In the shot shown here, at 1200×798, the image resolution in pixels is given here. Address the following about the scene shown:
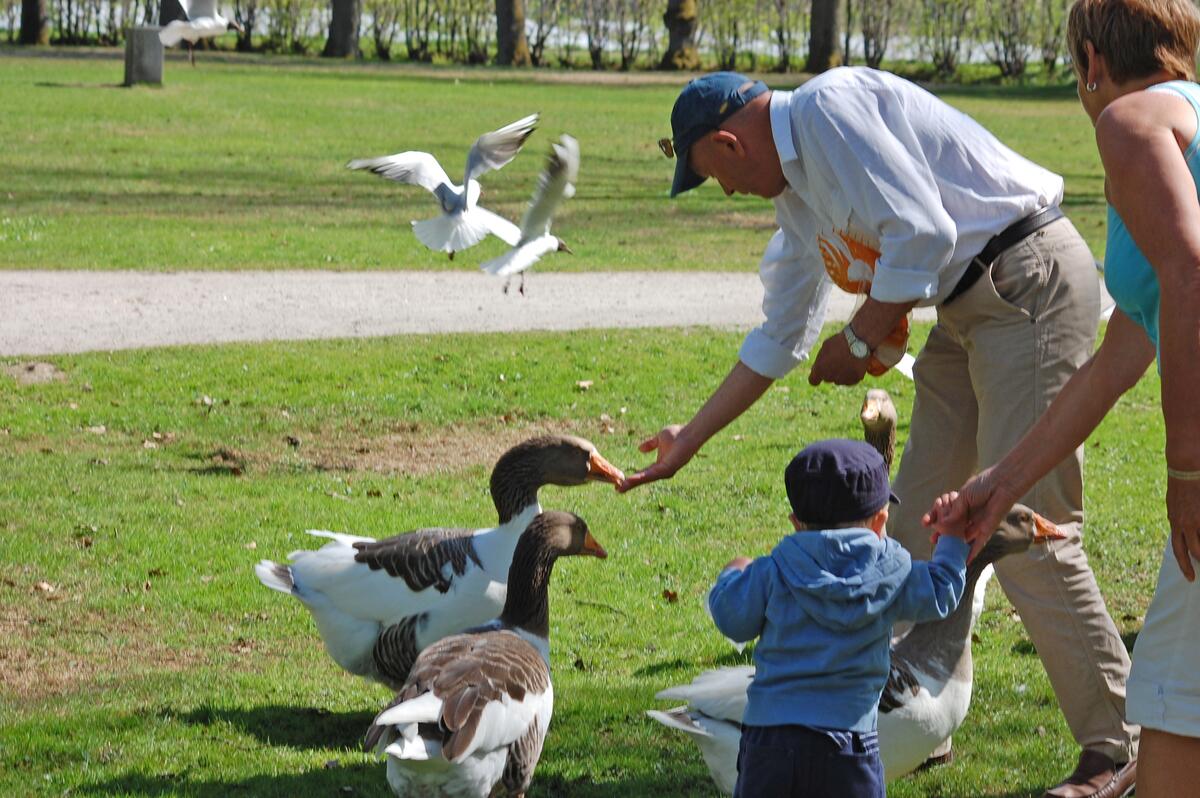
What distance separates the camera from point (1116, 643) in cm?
439

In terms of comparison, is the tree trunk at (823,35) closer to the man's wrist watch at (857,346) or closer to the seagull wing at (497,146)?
the seagull wing at (497,146)

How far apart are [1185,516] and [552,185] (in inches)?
156

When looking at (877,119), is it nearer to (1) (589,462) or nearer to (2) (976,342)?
(2) (976,342)

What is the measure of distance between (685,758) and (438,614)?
105cm

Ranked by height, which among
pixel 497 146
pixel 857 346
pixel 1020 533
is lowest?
pixel 1020 533

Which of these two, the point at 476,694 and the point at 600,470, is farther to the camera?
the point at 600,470

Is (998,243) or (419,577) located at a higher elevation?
(998,243)

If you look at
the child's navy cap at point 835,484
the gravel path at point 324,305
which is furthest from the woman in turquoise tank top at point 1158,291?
the gravel path at point 324,305

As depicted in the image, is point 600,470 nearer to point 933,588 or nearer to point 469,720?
point 469,720

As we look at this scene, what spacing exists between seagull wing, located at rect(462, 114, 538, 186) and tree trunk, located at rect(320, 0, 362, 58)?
33540 mm

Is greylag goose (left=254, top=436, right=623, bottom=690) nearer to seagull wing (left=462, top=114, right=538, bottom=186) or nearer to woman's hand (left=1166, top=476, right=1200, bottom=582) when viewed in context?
seagull wing (left=462, top=114, right=538, bottom=186)

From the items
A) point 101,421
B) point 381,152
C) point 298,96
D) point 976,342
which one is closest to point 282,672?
point 976,342

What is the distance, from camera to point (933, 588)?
339cm

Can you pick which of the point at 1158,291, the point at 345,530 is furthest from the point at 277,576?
the point at 1158,291
